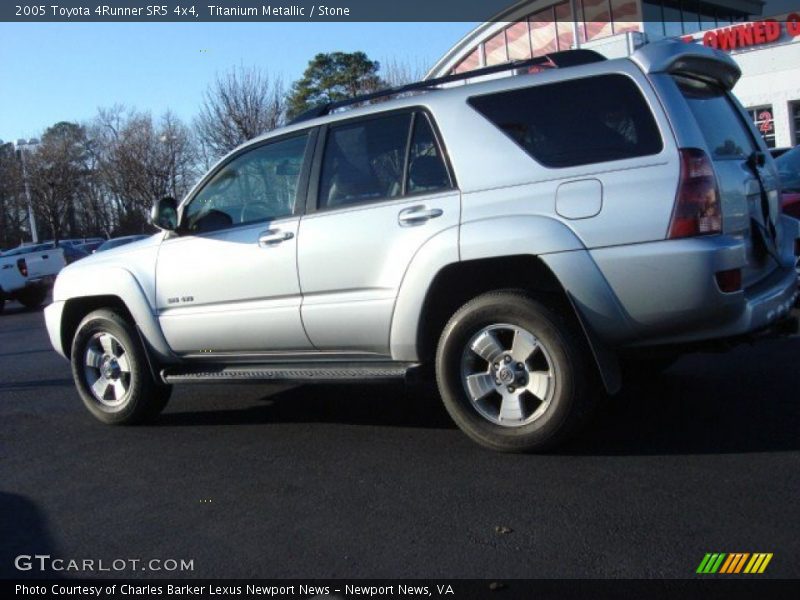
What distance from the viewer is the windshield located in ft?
30.4

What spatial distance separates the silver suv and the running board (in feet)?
0.05

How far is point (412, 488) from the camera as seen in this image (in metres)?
4.58

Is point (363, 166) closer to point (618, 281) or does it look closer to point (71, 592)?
point (618, 281)

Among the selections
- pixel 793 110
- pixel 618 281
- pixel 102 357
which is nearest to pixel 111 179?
pixel 793 110

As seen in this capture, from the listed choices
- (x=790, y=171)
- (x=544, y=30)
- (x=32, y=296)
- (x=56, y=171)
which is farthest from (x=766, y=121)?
(x=56, y=171)

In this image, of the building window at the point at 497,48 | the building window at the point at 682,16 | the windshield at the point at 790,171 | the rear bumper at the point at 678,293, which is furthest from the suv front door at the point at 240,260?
the building window at the point at 497,48

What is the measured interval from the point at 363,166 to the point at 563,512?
7.95 ft

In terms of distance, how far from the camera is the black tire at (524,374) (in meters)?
4.68

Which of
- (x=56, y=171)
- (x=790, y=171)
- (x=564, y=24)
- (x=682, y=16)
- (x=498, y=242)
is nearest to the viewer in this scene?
(x=498, y=242)

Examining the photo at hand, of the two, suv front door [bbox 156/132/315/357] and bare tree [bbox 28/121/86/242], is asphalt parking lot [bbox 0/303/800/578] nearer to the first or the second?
suv front door [bbox 156/132/315/357]

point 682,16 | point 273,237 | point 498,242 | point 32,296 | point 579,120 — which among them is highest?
point 682,16

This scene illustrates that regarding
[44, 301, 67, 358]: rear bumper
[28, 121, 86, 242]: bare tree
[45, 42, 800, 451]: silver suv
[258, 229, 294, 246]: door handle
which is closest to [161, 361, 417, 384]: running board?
[45, 42, 800, 451]: silver suv

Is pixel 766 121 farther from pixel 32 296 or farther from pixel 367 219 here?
pixel 367 219

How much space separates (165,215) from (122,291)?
0.65 m
